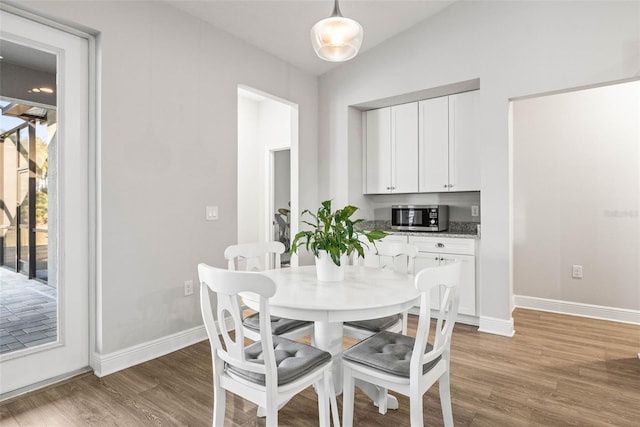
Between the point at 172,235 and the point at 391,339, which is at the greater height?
the point at 172,235

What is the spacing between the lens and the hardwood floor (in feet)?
6.41

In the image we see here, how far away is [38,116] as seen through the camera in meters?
2.36

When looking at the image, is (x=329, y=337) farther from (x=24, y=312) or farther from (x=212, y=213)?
(x=24, y=312)

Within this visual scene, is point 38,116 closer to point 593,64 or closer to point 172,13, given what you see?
point 172,13

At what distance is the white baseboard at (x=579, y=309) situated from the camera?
3.56 meters

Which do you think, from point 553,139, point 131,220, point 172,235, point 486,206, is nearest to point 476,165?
point 486,206

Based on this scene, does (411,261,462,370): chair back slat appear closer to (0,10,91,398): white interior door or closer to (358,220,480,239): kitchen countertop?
(358,220,480,239): kitchen countertop

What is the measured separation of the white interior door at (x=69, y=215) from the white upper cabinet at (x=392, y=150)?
2839 mm

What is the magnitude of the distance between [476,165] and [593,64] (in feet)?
3.81

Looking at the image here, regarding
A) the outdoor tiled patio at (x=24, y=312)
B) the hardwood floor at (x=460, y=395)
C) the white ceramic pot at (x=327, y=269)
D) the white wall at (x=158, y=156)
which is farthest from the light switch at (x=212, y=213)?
the white ceramic pot at (x=327, y=269)

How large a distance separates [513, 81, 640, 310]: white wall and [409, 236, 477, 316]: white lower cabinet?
3.61ft

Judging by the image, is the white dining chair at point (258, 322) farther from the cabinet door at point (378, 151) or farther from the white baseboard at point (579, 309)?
the white baseboard at point (579, 309)

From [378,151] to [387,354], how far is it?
2916mm

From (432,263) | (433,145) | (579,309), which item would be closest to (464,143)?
(433,145)
